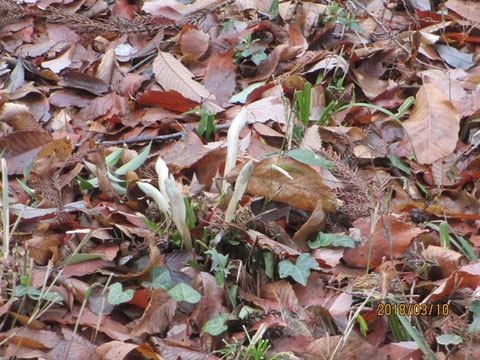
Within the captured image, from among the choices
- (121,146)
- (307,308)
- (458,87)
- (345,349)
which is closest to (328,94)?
(458,87)

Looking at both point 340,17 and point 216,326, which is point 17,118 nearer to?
point 216,326

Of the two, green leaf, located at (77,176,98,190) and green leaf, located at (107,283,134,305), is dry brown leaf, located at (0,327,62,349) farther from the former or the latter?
green leaf, located at (77,176,98,190)

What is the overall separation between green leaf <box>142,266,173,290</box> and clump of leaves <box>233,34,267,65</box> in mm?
1078

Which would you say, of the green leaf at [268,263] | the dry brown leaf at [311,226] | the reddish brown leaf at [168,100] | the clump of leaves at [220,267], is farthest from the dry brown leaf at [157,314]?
the reddish brown leaf at [168,100]

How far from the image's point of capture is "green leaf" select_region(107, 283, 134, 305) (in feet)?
4.73

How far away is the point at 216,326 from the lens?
4.66ft

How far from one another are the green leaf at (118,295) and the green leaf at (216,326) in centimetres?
21

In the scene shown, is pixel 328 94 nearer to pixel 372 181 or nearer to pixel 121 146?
pixel 372 181

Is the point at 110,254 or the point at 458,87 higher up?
the point at 458,87

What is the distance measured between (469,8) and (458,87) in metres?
0.62

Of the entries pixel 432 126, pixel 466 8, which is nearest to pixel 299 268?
pixel 432 126

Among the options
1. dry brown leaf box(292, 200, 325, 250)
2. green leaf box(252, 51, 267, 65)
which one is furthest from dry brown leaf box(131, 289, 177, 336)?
green leaf box(252, 51, 267, 65)

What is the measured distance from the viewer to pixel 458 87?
2219 mm
